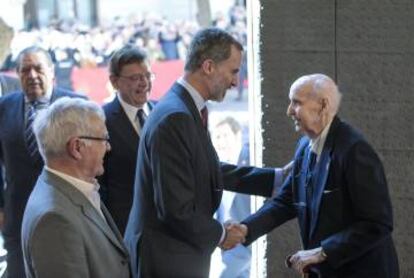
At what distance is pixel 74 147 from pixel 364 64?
6.03 feet

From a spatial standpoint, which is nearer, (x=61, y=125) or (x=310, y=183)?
(x=61, y=125)

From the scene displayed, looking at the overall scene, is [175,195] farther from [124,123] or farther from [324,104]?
[124,123]

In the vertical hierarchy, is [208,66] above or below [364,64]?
above

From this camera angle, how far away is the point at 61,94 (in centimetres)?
373

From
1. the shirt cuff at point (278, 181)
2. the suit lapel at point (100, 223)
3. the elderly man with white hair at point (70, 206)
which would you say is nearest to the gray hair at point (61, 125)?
the elderly man with white hair at point (70, 206)

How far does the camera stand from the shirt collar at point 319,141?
268 centimetres

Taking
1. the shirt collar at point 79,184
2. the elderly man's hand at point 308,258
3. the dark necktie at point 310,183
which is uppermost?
the shirt collar at point 79,184

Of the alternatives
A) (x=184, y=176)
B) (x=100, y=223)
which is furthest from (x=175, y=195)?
(x=100, y=223)

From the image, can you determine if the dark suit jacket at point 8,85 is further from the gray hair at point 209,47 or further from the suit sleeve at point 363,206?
the suit sleeve at point 363,206

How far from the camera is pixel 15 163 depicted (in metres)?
3.61

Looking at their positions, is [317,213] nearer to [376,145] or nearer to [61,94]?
[376,145]

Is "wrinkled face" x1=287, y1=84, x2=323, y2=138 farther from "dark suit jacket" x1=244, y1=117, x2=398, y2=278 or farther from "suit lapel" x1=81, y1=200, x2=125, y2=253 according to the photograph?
"suit lapel" x1=81, y1=200, x2=125, y2=253

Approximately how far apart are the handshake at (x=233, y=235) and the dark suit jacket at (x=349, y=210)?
9.5 inches

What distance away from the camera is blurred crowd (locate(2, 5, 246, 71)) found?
30.4ft
